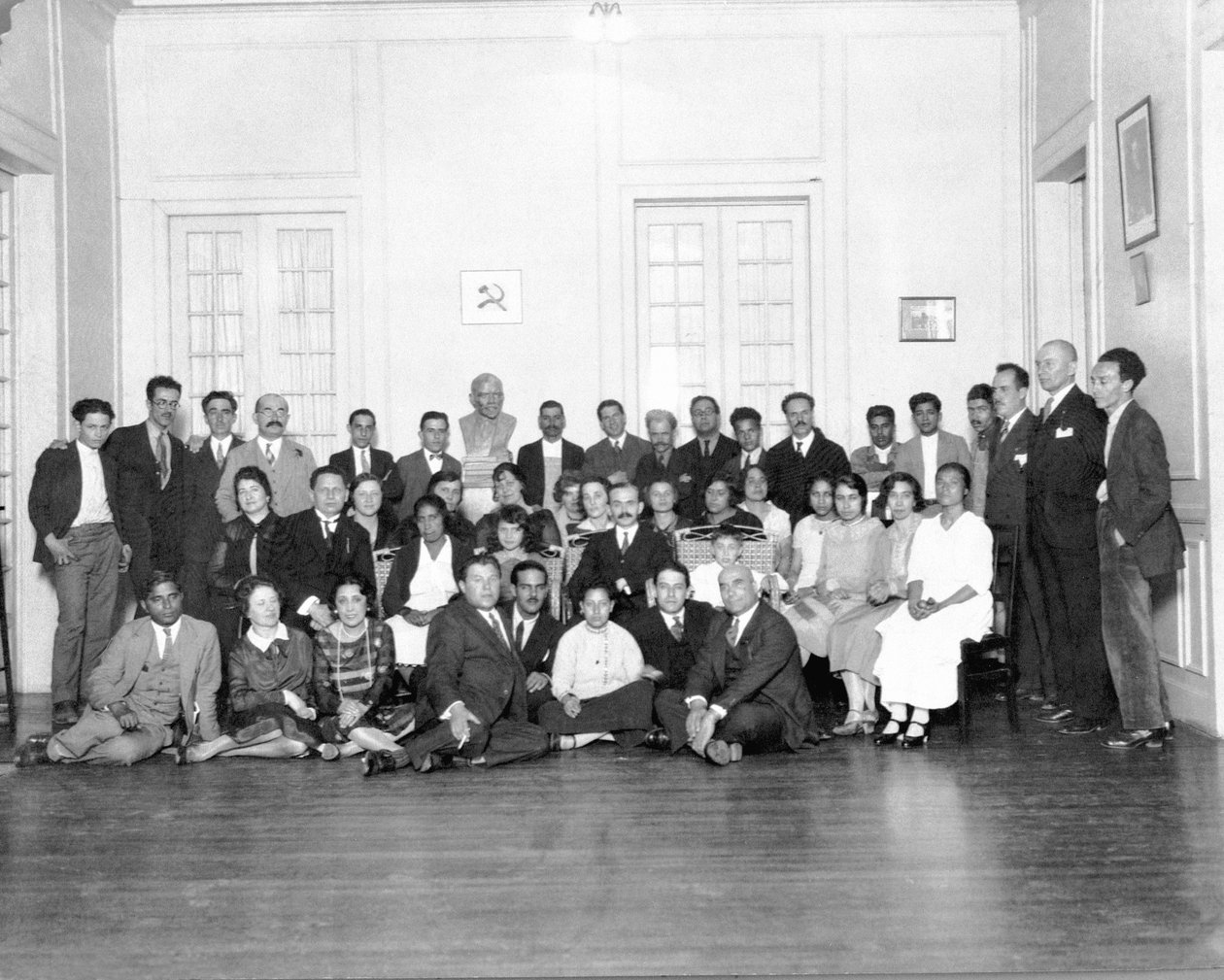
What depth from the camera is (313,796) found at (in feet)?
14.4

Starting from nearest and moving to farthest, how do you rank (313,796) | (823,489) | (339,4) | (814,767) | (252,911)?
(252,911) → (313,796) → (814,767) → (823,489) → (339,4)

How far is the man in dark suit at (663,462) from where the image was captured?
689 centimetres

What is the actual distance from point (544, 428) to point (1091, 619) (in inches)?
126

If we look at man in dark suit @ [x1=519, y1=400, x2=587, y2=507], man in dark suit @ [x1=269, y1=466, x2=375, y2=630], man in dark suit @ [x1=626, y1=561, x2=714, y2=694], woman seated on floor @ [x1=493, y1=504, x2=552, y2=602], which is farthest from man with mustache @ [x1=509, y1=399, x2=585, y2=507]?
man in dark suit @ [x1=626, y1=561, x2=714, y2=694]

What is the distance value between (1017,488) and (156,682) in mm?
3785

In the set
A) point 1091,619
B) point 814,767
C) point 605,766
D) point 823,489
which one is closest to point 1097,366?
point 1091,619

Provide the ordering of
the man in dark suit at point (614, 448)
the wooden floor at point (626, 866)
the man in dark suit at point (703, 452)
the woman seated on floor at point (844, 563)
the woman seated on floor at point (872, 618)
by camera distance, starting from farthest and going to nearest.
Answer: the man in dark suit at point (614, 448) → the man in dark suit at point (703, 452) → the woman seated on floor at point (844, 563) → the woman seated on floor at point (872, 618) → the wooden floor at point (626, 866)

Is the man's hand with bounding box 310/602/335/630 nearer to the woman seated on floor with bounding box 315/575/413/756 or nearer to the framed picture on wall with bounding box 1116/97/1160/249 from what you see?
the woman seated on floor with bounding box 315/575/413/756

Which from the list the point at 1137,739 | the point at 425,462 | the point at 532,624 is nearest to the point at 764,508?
the point at 532,624

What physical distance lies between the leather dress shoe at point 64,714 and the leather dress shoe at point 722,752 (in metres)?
3.00

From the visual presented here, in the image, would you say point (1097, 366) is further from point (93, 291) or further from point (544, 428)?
point (93, 291)

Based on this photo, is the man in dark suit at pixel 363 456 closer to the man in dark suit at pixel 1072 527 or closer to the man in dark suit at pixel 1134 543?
the man in dark suit at pixel 1072 527

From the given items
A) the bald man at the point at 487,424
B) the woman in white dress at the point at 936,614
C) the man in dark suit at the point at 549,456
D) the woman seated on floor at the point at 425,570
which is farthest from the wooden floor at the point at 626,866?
the bald man at the point at 487,424

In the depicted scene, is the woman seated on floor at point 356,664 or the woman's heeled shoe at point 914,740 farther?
the woman seated on floor at point 356,664
